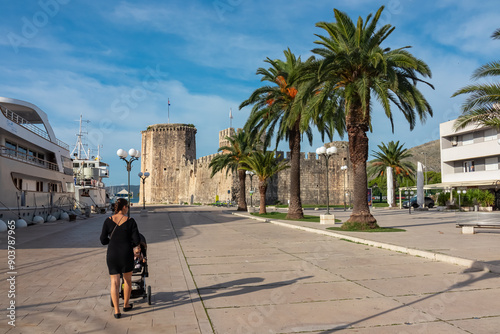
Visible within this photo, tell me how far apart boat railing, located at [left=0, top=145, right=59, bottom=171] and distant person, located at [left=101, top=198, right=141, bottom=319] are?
16653mm

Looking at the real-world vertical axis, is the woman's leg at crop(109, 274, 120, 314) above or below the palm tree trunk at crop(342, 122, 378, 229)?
below

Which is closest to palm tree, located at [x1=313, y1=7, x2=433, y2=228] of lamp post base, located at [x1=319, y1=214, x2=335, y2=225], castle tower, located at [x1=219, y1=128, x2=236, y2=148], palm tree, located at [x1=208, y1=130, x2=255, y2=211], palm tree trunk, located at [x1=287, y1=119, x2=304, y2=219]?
lamp post base, located at [x1=319, y1=214, x2=335, y2=225]

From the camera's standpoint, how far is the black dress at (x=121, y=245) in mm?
4734

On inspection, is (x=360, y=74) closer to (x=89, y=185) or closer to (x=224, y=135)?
(x=89, y=185)

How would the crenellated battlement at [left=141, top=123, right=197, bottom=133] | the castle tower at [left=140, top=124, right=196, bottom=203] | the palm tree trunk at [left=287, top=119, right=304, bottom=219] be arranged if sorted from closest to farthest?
the palm tree trunk at [left=287, top=119, right=304, bottom=219]
the castle tower at [left=140, top=124, right=196, bottom=203]
the crenellated battlement at [left=141, top=123, right=197, bottom=133]

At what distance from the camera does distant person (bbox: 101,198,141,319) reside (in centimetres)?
473

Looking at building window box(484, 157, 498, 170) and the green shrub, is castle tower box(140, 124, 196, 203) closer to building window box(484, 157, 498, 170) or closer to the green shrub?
the green shrub

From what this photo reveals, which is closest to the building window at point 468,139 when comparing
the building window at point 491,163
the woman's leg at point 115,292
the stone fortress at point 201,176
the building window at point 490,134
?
the building window at point 490,134

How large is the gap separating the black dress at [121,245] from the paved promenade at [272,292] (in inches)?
21.6

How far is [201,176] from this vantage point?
205 ft

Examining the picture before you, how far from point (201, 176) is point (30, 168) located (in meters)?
40.9

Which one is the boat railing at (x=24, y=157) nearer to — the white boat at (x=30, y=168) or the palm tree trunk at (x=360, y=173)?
the white boat at (x=30, y=168)

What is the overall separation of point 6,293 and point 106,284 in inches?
52.3

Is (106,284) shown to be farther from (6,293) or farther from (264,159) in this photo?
(264,159)
